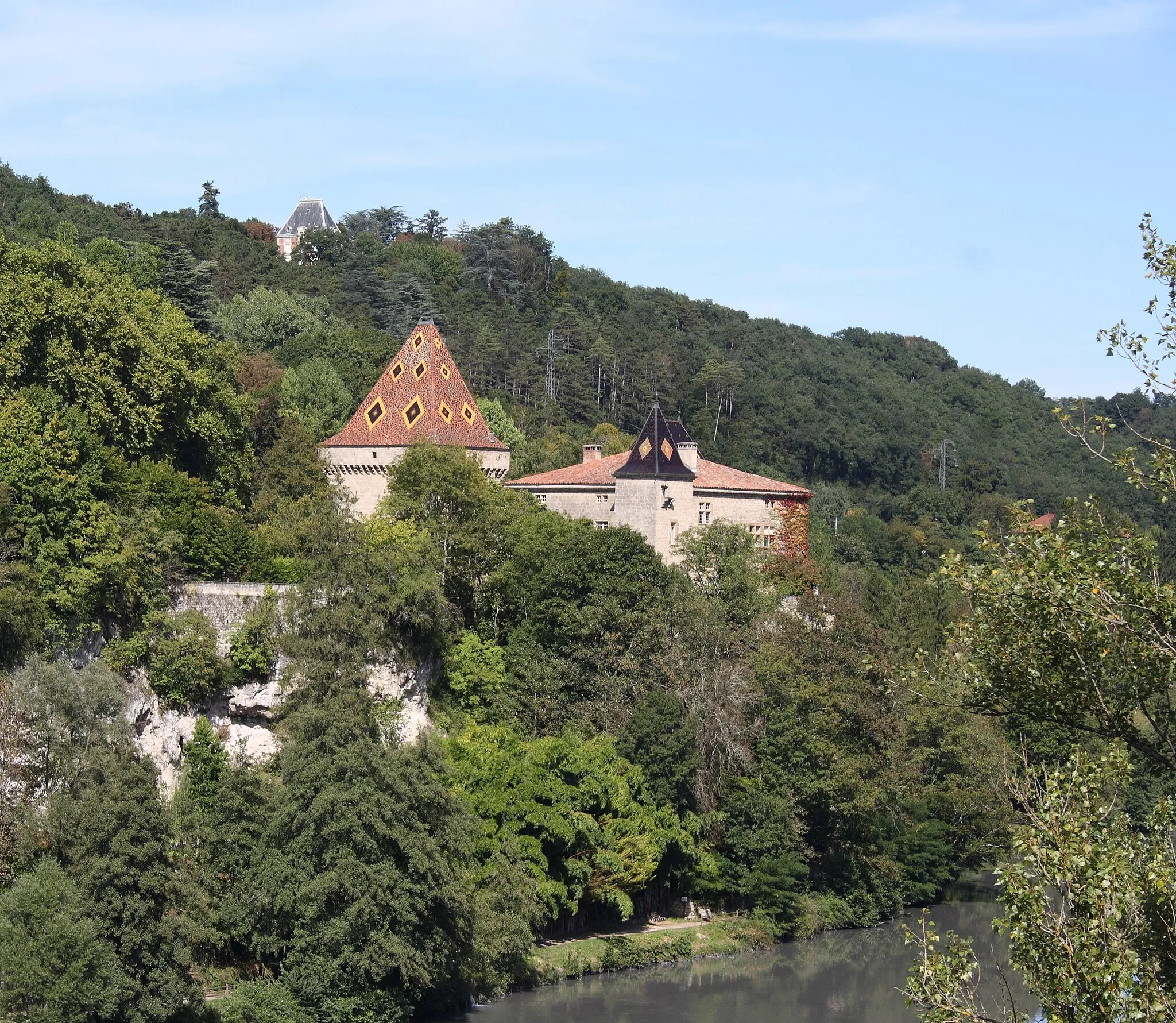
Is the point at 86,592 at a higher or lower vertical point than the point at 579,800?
higher

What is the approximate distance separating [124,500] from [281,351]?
100 feet

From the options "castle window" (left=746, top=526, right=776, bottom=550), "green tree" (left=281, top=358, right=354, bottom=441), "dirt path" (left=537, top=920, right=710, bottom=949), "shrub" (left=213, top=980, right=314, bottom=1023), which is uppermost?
"green tree" (left=281, top=358, right=354, bottom=441)

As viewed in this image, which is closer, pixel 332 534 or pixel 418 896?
pixel 418 896

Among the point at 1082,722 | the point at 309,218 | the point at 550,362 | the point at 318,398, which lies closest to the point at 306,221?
the point at 309,218

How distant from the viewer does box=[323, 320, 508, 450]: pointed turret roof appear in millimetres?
53375

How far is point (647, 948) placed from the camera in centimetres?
4203

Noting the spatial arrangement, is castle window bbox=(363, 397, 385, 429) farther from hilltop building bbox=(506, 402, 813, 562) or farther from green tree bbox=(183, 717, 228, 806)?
green tree bbox=(183, 717, 228, 806)

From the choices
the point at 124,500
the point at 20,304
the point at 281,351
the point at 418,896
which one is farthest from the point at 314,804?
the point at 281,351

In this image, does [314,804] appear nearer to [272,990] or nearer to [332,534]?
[272,990]

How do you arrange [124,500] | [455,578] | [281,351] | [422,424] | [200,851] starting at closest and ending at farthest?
[200,851] → [124,500] → [455,578] → [422,424] → [281,351]

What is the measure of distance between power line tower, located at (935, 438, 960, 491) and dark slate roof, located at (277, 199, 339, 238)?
49.9 m

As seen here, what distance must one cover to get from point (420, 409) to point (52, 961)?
2795cm

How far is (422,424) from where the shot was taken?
53.5 metres

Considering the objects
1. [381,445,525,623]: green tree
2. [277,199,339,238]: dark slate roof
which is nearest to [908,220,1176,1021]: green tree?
[381,445,525,623]: green tree
